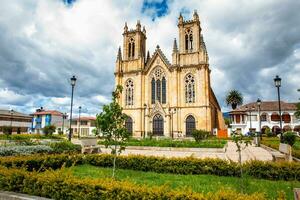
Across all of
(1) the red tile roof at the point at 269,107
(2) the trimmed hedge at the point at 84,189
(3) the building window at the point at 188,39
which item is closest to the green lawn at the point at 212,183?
(2) the trimmed hedge at the point at 84,189

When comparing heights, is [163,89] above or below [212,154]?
above

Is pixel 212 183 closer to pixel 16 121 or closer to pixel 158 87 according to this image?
pixel 158 87

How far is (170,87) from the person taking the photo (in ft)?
145

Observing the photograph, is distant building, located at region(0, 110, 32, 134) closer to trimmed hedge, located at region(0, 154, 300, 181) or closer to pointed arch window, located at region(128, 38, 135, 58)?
pointed arch window, located at region(128, 38, 135, 58)

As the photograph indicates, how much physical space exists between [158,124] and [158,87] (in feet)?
24.1

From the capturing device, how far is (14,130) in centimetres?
7181

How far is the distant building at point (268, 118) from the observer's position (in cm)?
5659

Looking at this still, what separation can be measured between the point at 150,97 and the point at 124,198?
40.8 metres

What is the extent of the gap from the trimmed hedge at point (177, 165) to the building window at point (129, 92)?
34.3m

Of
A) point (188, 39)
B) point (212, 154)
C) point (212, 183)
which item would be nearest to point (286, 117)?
point (188, 39)

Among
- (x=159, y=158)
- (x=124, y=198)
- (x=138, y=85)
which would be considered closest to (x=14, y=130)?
(x=138, y=85)

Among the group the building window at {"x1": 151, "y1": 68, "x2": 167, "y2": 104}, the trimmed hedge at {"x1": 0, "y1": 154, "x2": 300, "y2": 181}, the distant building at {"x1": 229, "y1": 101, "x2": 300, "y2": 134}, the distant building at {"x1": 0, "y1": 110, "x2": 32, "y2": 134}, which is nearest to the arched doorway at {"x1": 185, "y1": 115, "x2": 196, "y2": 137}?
the building window at {"x1": 151, "y1": 68, "x2": 167, "y2": 104}

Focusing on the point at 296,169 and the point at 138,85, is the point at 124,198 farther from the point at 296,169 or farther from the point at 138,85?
the point at 138,85

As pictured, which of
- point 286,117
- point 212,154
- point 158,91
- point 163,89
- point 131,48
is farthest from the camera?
point 286,117
